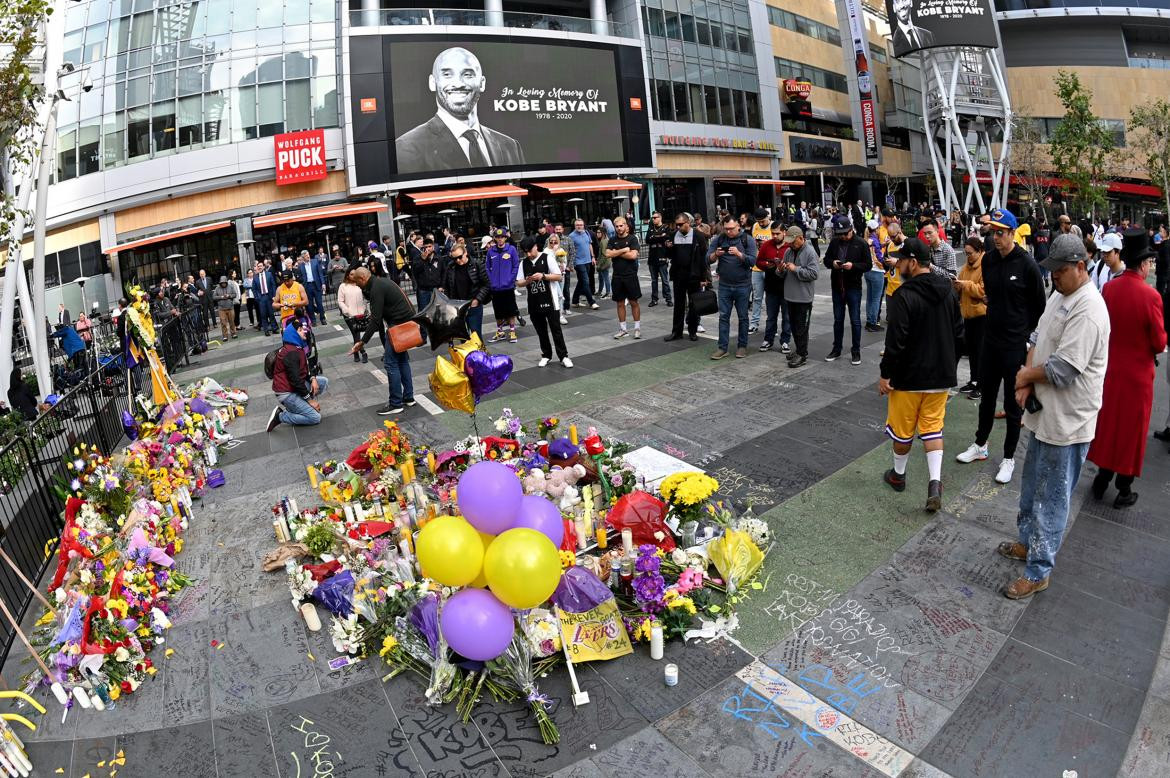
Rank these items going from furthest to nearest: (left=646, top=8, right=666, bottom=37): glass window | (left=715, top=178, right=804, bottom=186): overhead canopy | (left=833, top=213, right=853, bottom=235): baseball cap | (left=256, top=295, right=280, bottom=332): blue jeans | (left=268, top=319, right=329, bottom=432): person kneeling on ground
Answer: (left=715, top=178, right=804, bottom=186): overhead canopy → (left=646, top=8, right=666, bottom=37): glass window → (left=256, top=295, right=280, bottom=332): blue jeans → (left=833, top=213, right=853, bottom=235): baseball cap → (left=268, top=319, right=329, bottom=432): person kneeling on ground

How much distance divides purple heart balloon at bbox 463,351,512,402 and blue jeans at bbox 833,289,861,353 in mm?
6127

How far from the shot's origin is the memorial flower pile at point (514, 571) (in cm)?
358

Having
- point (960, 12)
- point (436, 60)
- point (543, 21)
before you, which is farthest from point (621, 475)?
point (960, 12)

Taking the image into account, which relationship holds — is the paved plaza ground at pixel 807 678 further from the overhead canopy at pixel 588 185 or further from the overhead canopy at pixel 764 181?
the overhead canopy at pixel 764 181

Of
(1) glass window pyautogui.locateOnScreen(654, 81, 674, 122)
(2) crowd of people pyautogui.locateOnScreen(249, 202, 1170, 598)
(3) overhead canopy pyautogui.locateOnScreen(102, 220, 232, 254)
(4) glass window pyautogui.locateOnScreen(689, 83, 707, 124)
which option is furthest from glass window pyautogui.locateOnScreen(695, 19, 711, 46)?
(2) crowd of people pyautogui.locateOnScreen(249, 202, 1170, 598)

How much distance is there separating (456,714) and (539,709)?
501 millimetres

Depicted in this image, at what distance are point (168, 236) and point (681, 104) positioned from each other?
26815 mm

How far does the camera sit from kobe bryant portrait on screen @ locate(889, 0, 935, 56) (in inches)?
1486

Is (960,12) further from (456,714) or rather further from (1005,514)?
(456,714)

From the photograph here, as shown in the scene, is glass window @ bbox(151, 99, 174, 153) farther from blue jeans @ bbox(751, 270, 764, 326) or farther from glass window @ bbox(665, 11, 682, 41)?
blue jeans @ bbox(751, 270, 764, 326)

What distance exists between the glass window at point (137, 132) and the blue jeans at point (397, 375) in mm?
28472

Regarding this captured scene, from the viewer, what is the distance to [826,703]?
11.5ft

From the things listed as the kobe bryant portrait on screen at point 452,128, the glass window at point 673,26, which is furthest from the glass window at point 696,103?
the kobe bryant portrait on screen at point 452,128

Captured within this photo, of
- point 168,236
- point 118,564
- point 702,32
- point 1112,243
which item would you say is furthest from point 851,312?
point 702,32
